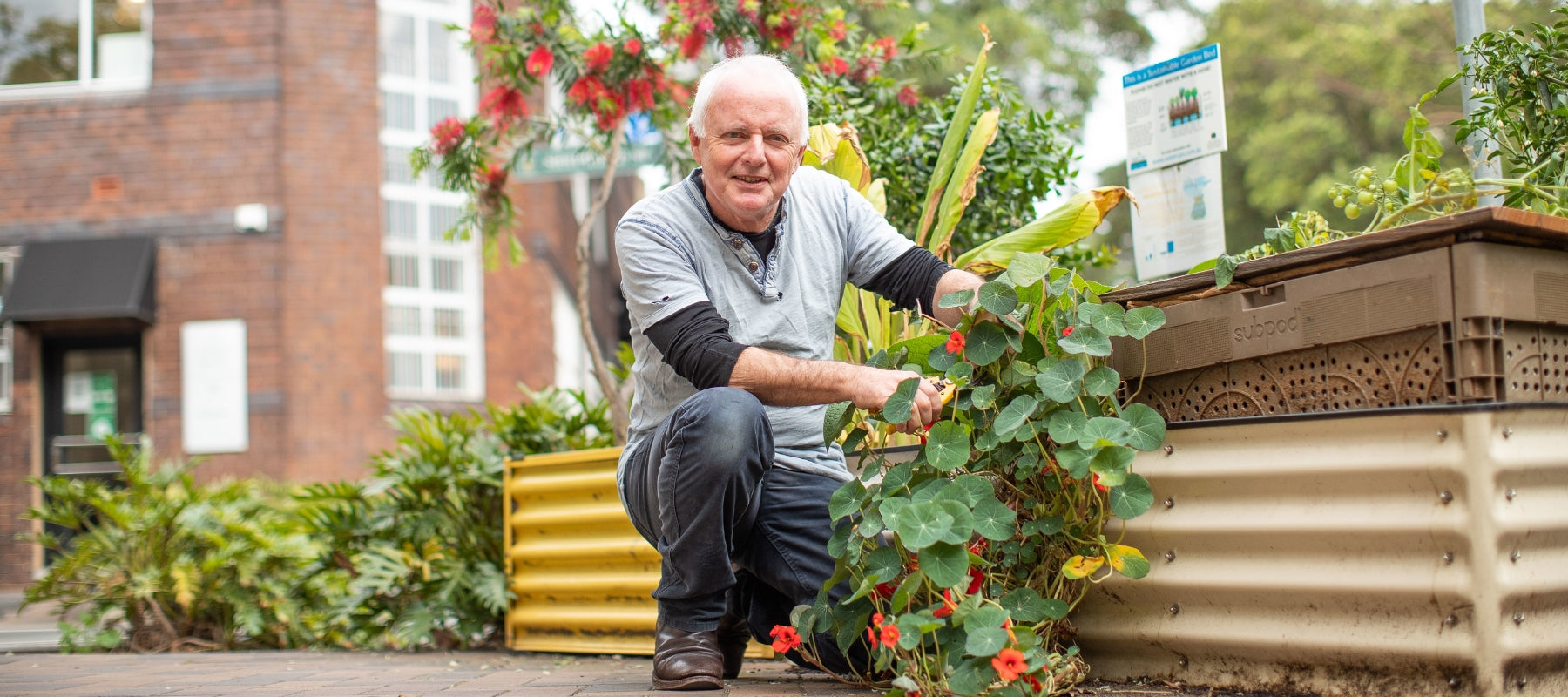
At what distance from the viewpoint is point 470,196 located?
5.55 meters

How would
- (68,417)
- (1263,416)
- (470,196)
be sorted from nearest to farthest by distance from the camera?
1. (1263,416)
2. (470,196)
3. (68,417)

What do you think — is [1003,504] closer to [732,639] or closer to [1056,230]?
[732,639]

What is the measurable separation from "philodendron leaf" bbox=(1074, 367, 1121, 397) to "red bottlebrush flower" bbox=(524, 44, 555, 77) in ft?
11.8

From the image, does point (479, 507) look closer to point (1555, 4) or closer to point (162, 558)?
point (162, 558)

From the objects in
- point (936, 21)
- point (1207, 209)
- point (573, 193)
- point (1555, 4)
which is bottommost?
point (1207, 209)

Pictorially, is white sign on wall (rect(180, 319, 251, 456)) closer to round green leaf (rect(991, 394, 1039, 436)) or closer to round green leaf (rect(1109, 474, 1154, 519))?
round green leaf (rect(991, 394, 1039, 436))

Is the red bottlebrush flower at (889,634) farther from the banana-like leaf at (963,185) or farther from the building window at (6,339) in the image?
the building window at (6,339)

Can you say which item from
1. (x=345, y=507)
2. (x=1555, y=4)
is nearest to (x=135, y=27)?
(x=345, y=507)

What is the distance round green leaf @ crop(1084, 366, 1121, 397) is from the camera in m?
2.02

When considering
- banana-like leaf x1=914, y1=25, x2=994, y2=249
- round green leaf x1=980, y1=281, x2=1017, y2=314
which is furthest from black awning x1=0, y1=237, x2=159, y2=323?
round green leaf x1=980, y1=281, x2=1017, y2=314

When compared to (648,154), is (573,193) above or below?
above

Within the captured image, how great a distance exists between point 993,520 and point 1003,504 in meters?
0.11

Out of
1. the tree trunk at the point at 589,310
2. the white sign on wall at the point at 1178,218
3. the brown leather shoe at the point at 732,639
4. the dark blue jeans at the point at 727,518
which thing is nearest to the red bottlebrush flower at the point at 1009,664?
the dark blue jeans at the point at 727,518

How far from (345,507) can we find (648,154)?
86.2 inches
